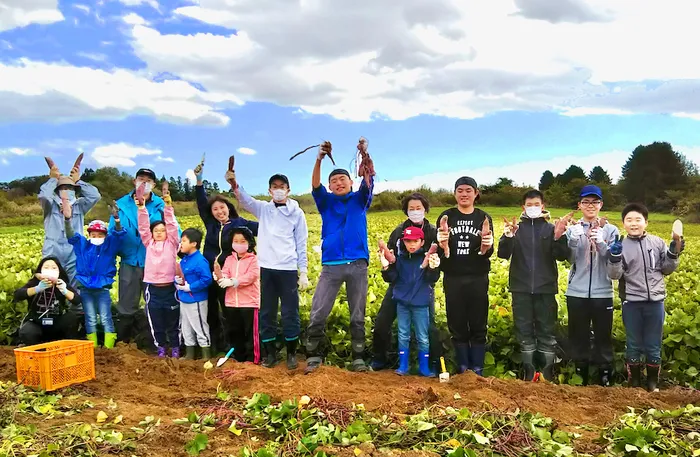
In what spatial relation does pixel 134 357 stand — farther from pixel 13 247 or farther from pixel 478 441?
pixel 13 247

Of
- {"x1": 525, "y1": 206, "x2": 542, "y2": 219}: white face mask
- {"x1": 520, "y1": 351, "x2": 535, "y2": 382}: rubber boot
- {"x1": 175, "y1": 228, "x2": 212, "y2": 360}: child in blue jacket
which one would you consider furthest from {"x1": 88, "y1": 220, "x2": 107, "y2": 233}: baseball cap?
{"x1": 520, "y1": 351, "x2": 535, "y2": 382}: rubber boot

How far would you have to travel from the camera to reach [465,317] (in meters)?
5.96

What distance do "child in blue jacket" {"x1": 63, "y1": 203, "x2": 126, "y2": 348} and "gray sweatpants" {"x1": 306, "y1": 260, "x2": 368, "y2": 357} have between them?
2.69 metres

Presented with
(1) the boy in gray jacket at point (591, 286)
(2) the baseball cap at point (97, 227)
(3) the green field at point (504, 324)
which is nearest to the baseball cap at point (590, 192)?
(1) the boy in gray jacket at point (591, 286)

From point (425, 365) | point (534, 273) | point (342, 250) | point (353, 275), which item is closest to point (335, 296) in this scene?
point (353, 275)

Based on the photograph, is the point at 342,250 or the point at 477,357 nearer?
the point at 477,357

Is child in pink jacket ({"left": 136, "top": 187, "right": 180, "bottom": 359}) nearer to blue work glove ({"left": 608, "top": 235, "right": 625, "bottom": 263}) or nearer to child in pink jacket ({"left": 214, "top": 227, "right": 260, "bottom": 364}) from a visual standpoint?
child in pink jacket ({"left": 214, "top": 227, "right": 260, "bottom": 364})

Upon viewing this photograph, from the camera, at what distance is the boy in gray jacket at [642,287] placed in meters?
5.74

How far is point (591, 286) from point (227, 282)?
3900mm

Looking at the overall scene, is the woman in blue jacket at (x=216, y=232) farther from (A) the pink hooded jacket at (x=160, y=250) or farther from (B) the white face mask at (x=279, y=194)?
(B) the white face mask at (x=279, y=194)

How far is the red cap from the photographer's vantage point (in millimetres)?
5996

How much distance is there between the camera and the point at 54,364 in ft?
18.5

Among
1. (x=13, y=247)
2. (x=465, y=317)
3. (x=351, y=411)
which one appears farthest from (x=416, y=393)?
(x=13, y=247)

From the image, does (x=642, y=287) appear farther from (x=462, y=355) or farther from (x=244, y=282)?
(x=244, y=282)
